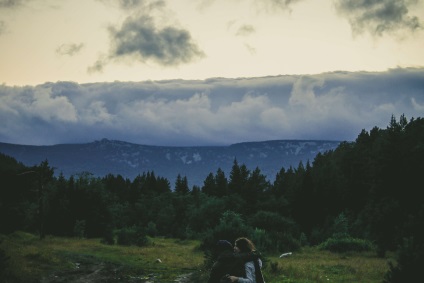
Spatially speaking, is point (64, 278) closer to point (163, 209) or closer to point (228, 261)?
point (228, 261)

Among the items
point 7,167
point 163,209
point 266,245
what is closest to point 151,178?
point 163,209

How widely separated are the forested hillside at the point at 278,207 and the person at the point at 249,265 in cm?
461

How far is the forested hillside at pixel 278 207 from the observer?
3741 cm

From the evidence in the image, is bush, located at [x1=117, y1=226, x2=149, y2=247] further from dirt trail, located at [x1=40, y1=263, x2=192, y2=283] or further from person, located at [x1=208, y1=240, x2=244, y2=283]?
person, located at [x1=208, y1=240, x2=244, y2=283]

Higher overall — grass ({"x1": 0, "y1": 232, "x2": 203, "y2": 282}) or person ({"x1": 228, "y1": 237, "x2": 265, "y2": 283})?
person ({"x1": 228, "y1": 237, "x2": 265, "y2": 283})

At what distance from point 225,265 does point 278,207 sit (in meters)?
78.9

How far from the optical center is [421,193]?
121 ft

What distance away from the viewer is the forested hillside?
123 ft

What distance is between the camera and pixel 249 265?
934 centimetres

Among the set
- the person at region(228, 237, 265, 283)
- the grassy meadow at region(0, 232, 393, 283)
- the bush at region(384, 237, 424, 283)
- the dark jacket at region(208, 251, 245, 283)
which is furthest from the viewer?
the grassy meadow at region(0, 232, 393, 283)

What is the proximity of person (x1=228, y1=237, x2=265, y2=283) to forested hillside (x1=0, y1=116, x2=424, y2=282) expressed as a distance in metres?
4.61

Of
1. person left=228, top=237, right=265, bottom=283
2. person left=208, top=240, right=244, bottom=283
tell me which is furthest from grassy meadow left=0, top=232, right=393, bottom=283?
person left=228, top=237, right=265, bottom=283

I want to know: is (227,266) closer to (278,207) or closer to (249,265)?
(249,265)

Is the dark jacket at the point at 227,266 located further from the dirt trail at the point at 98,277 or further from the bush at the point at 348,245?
the bush at the point at 348,245
